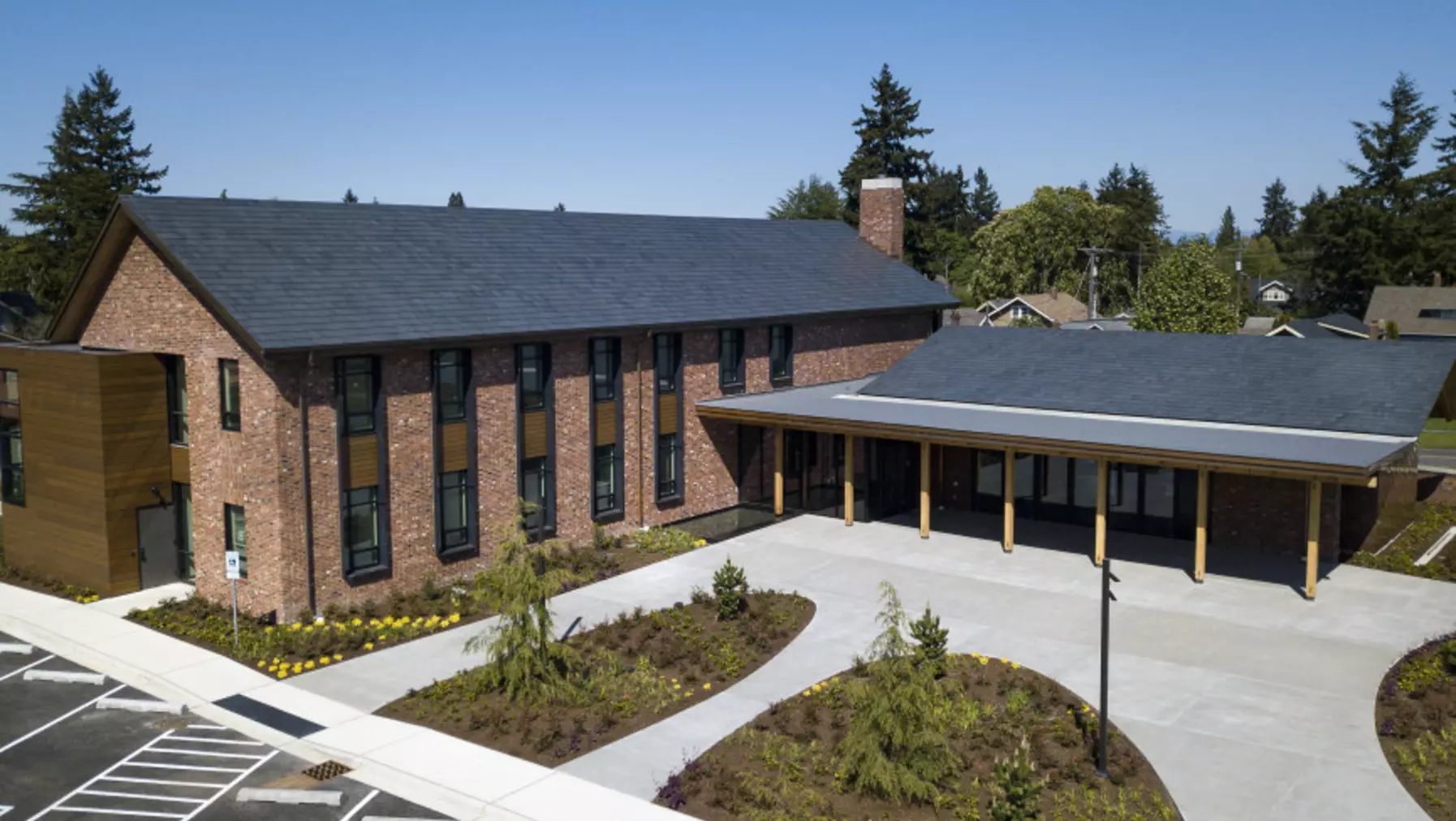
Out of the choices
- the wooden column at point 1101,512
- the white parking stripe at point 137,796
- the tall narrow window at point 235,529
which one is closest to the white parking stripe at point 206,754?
the white parking stripe at point 137,796

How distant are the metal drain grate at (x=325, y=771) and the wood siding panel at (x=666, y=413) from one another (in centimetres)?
1462

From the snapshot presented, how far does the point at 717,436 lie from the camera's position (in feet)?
102

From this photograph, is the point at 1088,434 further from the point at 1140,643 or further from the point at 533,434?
the point at 533,434

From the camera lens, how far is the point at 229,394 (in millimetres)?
22469

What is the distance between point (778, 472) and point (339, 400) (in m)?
12.1

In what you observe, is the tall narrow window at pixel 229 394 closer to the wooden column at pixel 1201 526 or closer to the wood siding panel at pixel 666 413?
the wood siding panel at pixel 666 413

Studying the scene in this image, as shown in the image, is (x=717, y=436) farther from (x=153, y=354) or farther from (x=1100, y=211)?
(x=1100, y=211)

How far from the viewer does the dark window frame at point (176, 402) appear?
2377 cm

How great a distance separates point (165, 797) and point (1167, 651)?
1565 cm

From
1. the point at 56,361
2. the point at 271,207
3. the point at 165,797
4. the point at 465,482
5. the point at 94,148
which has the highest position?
the point at 94,148

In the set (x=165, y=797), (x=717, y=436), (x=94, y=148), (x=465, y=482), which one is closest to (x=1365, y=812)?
(x=165, y=797)

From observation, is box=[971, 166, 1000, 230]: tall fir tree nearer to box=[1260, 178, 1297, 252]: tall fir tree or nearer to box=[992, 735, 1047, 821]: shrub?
box=[1260, 178, 1297, 252]: tall fir tree

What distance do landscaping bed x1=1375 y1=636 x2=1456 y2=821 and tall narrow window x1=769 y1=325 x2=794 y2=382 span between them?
17773 mm

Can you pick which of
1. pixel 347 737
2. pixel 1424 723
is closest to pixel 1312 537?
pixel 1424 723
